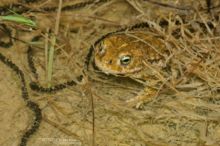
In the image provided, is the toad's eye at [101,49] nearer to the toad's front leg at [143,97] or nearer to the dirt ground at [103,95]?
the dirt ground at [103,95]

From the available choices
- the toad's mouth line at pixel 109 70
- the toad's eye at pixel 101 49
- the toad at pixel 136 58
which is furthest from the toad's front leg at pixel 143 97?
the toad's eye at pixel 101 49

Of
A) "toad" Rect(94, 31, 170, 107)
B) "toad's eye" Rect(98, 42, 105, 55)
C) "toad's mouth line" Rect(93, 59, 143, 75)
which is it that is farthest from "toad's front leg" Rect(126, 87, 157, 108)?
"toad's eye" Rect(98, 42, 105, 55)

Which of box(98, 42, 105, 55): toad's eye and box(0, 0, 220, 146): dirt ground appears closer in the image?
box(0, 0, 220, 146): dirt ground

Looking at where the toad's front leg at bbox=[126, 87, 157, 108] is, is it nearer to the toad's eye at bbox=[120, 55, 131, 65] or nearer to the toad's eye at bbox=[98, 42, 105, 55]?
the toad's eye at bbox=[120, 55, 131, 65]

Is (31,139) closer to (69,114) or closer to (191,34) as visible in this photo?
(69,114)

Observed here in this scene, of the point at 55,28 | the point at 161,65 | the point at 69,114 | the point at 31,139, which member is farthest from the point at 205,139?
the point at 55,28

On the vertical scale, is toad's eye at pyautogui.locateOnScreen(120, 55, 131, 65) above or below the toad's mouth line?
above
